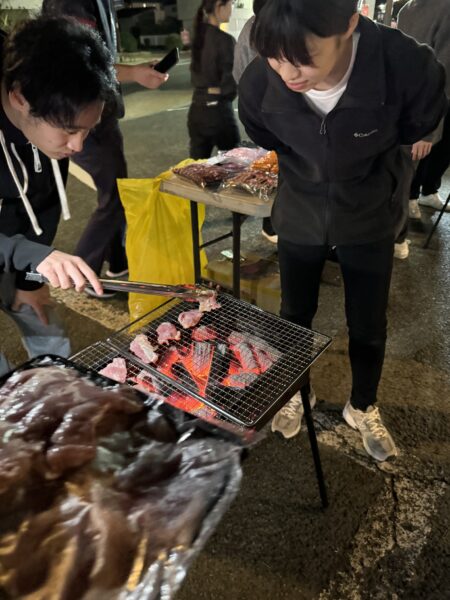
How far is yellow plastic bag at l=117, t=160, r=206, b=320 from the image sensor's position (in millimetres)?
2486

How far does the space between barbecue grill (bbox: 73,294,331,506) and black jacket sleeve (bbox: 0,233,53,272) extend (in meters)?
0.31

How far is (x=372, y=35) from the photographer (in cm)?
136

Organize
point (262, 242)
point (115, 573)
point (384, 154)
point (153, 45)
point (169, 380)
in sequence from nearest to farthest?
point (115, 573) → point (169, 380) → point (384, 154) → point (262, 242) → point (153, 45)

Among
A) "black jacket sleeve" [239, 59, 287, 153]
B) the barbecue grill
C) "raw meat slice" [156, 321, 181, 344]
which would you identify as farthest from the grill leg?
"black jacket sleeve" [239, 59, 287, 153]

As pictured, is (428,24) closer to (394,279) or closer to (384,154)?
(394,279)

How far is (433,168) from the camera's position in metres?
4.09

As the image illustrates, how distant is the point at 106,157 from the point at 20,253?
1.64 m

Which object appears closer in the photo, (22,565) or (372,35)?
(22,565)

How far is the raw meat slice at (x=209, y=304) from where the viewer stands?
167 cm

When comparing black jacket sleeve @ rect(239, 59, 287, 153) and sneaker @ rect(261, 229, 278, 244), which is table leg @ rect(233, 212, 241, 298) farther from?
sneaker @ rect(261, 229, 278, 244)

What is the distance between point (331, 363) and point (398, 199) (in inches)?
44.7

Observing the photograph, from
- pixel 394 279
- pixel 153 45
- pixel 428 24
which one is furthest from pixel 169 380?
pixel 153 45

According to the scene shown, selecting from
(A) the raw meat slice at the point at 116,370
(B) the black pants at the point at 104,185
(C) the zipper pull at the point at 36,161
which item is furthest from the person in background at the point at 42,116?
(B) the black pants at the point at 104,185

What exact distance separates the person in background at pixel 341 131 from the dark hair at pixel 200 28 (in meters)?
2.29
